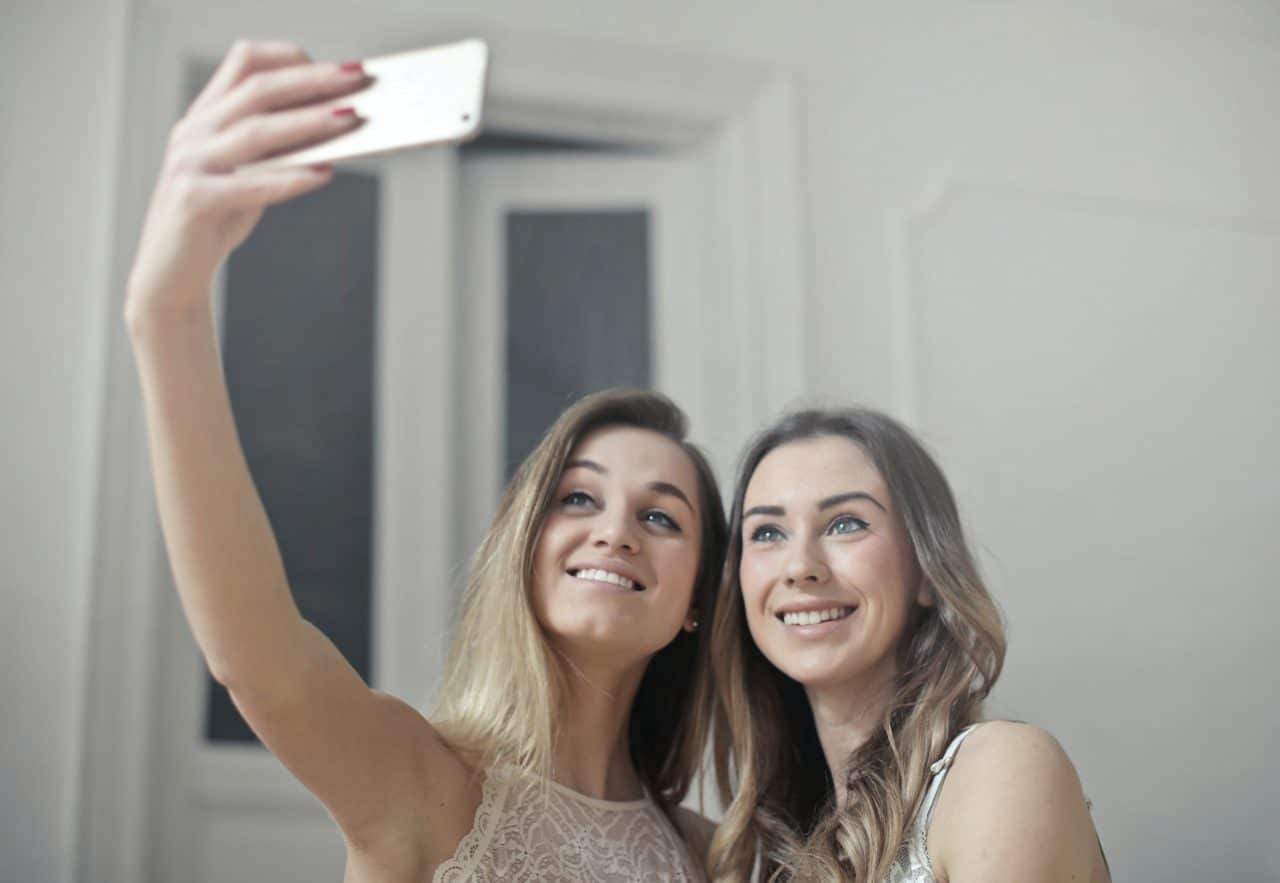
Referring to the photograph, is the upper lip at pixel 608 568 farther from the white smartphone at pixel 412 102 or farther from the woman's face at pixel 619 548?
the white smartphone at pixel 412 102

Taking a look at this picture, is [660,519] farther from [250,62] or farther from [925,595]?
[250,62]

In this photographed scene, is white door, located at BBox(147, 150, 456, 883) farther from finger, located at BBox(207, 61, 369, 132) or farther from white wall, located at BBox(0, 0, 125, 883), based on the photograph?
finger, located at BBox(207, 61, 369, 132)

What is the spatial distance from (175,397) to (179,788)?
166 cm

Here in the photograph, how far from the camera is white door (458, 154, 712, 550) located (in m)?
3.01

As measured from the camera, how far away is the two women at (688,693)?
159 cm

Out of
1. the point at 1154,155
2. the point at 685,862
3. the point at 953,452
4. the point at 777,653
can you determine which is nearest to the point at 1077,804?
the point at 777,653


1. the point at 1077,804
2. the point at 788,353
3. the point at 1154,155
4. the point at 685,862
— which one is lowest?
the point at 685,862

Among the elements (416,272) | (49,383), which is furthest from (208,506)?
(416,272)

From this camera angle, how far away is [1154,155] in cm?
339

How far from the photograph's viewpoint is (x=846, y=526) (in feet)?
6.36

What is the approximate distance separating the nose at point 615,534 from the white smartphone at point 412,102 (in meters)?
0.97

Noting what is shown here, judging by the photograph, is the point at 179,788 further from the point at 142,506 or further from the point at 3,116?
the point at 3,116

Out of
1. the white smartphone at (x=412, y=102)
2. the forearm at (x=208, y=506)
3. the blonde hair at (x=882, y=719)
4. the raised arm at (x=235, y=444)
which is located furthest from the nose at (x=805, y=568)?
the white smartphone at (x=412, y=102)

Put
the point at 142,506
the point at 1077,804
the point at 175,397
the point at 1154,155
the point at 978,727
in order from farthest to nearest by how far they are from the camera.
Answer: the point at 1154,155 < the point at 142,506 < the point at 978,727 < the point at 1077,804 < the point at 175,397
